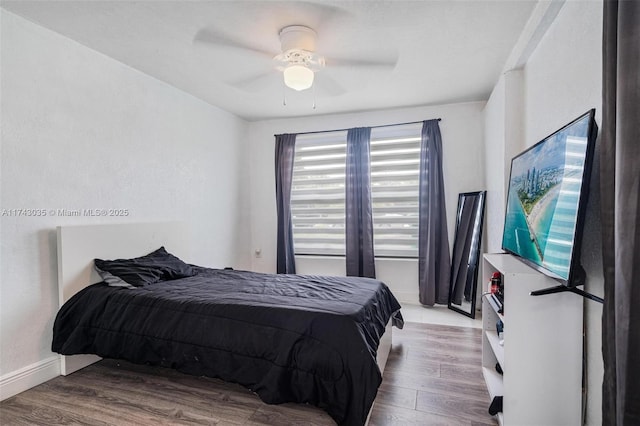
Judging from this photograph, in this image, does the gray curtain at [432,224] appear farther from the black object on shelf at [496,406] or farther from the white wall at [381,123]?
the black object on shelf at [496,406]

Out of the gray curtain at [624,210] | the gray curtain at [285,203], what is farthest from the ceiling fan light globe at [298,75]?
the gray curtain at [285,203]

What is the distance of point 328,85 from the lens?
10.9ft

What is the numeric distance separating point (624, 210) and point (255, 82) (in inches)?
119

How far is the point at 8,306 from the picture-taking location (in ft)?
6.99

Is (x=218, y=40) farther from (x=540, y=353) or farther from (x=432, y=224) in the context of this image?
(x=432, y=224)

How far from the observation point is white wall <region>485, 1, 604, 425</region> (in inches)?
58.2

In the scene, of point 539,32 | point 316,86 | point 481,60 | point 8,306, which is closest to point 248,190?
point 316,86

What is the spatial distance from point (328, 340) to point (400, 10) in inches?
81.8

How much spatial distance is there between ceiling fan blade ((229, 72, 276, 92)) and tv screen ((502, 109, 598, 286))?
2.28 m

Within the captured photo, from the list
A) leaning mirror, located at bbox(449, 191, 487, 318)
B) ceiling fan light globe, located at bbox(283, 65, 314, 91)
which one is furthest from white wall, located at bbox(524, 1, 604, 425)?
leaning mirror, located at bbox(449, 191, 487, 318)

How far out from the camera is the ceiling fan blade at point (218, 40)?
2.35 meters

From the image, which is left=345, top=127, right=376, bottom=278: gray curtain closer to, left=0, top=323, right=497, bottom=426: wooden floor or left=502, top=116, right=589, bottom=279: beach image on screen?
left=0, top=323, right=497, bottom=426: wooden floor

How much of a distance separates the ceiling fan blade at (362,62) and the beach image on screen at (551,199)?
4.48 ft

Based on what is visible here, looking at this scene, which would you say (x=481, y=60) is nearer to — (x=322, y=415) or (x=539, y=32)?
(x=539, y=32)
